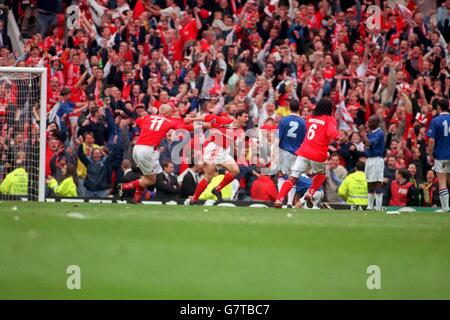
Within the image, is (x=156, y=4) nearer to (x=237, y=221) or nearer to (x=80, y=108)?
(x=80, y=108)

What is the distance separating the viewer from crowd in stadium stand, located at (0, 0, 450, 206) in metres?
23.3

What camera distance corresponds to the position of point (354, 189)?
74.6 feet

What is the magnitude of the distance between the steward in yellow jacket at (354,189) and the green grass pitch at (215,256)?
6.65 m

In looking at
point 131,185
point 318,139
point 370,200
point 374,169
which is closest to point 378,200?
point 370,200

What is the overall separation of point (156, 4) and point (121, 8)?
3.46 feet

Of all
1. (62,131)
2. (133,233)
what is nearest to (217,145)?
(62,131)

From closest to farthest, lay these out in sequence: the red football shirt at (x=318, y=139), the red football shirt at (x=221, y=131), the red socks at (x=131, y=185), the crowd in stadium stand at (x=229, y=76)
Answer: the red football shirt at (x=318, y=139) → the red football shirt at (x=221, y=131) → the red socks at (x=131, y=185) → the crowd in stadium stand at (x=229, y=76)

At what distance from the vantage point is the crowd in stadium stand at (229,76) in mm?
23328

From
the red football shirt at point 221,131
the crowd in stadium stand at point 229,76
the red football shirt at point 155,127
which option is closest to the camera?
the red football shirt at point 155,127

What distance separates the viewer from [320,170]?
62.7ft

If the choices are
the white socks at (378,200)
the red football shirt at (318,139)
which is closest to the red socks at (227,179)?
the red football shirt at (318,139)

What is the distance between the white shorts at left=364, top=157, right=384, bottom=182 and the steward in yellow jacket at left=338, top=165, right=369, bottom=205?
4.94 feet

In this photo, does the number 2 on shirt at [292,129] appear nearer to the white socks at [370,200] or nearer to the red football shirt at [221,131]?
the red football shirt at [221,131]

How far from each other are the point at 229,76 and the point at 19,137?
20.3ft
